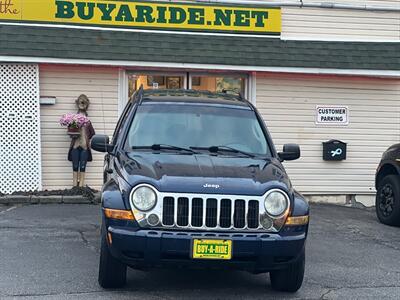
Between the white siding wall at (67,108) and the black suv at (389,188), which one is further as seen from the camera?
the white siding wall at (67,108)

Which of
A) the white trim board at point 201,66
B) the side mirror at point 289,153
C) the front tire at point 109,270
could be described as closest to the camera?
the front tire at point 109,270

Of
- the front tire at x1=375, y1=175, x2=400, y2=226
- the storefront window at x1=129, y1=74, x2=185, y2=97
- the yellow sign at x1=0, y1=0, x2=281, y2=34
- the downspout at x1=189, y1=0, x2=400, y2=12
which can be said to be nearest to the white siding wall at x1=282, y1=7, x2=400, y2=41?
the downspout at x1=189, y1=0, x2=400, y2=12

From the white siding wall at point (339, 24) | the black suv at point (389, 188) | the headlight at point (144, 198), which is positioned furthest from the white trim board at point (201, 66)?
the headlight at point (144, 198)

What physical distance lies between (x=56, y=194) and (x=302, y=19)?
609 cm

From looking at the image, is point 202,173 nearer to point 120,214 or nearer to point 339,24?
point 120,214

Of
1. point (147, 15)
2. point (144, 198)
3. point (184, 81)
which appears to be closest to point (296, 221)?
point (144, 198)

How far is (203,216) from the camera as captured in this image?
17.0ft

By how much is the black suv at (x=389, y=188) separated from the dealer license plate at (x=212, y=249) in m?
5.55

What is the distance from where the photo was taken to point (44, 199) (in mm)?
10875

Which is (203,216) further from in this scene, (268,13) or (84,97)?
(268,13)

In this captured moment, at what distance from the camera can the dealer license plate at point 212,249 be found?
5.07 m

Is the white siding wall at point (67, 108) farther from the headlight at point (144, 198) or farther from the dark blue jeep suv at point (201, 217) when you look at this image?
the headlight at point (144, 198)

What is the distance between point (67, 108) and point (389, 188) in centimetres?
619

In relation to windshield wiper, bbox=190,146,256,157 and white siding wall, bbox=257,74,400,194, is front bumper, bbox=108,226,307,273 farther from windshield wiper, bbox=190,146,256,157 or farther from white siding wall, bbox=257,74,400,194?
white siding wall, bbox=257,74,400,194
